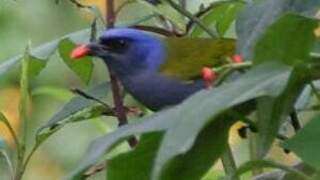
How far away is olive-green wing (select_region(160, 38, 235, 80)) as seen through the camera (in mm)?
1918

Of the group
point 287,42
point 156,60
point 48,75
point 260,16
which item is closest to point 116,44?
point 156,60

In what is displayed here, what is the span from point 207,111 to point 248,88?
0.06 m

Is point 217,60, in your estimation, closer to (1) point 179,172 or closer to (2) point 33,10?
(1) point 179,172

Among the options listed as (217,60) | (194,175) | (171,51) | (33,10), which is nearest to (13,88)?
(33,10)

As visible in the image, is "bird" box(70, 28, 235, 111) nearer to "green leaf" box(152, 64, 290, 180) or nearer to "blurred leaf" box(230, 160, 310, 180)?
"blurred leaf" box(230, 160, 310, 180)

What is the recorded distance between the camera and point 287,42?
1.10 meters

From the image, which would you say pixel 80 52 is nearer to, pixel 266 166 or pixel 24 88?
pixel 24 88

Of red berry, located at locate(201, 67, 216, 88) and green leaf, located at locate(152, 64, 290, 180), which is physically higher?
green leaf, located at locate(152, 64, 290, 180)

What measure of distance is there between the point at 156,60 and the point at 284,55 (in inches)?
42.8

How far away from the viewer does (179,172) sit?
117 centimetres

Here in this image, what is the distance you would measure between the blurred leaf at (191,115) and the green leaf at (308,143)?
8cm

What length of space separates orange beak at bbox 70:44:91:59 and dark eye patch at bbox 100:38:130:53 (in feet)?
0.44

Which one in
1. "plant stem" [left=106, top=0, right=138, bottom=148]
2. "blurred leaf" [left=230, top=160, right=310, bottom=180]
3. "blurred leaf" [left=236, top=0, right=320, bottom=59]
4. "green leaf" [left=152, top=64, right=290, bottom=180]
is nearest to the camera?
"green leaf" [left=152, top=64, right=290, bottom=180]

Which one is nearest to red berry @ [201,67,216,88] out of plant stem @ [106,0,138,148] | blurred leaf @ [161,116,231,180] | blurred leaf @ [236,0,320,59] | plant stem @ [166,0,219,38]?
blurred leaf @ [161,116,231,180]
